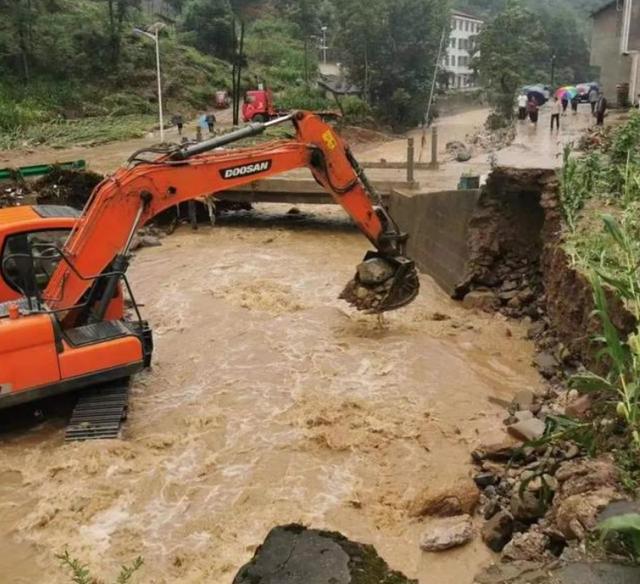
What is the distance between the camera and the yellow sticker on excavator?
10.2 m

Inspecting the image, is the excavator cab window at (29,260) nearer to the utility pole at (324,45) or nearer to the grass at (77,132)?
the grass at (77,132)

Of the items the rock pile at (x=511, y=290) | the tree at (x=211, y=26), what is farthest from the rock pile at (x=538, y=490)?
the tree at (x=211, y=26)

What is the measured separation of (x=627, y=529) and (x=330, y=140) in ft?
25.6

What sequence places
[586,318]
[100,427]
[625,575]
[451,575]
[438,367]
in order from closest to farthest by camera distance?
[625,575]
[451,575]
[100,427]
[586,318]
[438,367]

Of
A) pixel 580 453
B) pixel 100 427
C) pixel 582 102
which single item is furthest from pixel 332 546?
pixel 582 102

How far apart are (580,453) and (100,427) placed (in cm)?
507

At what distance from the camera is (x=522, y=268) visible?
504 inches

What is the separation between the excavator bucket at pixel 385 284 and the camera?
10.4 m

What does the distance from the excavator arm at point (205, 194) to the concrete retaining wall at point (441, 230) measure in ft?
9.95

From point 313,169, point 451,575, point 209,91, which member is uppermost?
point 209,91

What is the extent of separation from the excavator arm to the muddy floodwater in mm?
1098

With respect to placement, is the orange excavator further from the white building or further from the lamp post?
the white building

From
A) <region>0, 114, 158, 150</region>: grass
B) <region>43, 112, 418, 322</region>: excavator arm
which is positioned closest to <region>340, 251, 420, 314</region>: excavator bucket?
<region>43, 112, 418, 322</region>: excavator arm

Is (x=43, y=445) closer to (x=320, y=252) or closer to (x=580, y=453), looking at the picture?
(x=580, y=453)
